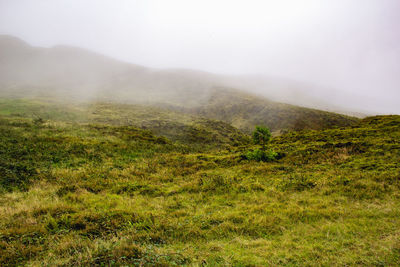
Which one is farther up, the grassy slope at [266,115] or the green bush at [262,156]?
the grassy slope at [266,115]

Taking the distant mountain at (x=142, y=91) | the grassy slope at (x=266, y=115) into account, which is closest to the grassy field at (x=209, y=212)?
the grassy slope at (x=266, y=115)

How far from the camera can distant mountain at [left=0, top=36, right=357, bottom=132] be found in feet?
274

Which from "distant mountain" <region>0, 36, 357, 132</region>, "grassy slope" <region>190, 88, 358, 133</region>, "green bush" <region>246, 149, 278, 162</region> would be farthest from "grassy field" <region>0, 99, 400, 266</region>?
"distant mountain" <region>0, 36, 357, 132</region>

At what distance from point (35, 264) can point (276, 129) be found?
262 ft

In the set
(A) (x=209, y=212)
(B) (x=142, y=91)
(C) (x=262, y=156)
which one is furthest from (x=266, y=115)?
(A) (x=209, y=212)

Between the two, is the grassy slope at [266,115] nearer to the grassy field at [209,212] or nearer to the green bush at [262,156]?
the green bush at [262,156]

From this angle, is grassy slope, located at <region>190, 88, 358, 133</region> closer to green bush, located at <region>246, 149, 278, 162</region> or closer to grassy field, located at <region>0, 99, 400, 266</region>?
green bush, located at <region>246, 149, 278, 162</region>

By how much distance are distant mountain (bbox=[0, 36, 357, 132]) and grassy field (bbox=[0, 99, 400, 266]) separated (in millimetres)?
69385

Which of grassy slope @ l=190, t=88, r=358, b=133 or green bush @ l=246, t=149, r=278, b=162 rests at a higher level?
grassy slope @ l=190, t=88, r=358, b=133

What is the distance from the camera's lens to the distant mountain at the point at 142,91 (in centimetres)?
8350

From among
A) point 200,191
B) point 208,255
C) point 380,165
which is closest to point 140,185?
point 200,191

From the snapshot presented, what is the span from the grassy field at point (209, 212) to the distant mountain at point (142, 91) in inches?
2732

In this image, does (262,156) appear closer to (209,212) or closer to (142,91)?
(209,212)

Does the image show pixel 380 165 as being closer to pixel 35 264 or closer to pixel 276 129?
pixel 35 264
